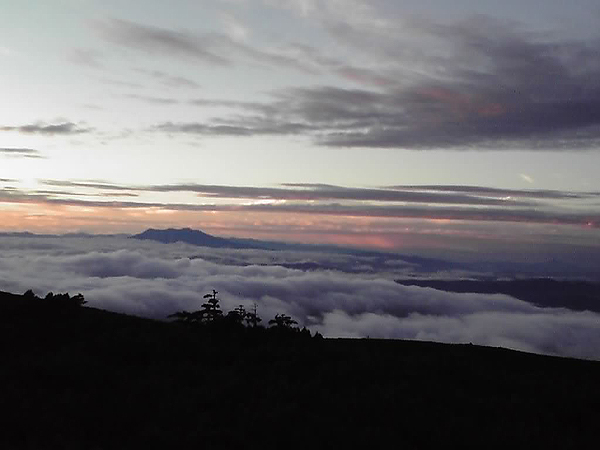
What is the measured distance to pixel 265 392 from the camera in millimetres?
12695

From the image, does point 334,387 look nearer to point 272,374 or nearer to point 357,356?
point 272,374

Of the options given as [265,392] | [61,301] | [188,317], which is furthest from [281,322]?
[265,392]


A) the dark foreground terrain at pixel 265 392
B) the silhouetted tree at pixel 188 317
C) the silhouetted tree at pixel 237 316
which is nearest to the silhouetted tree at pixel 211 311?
the silhouetted tree at pixel 188 317

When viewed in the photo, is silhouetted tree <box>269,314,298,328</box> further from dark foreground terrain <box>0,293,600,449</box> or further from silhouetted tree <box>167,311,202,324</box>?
silhouetted tree <box>167,311,202,324</box>

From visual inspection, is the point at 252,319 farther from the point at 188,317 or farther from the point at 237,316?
the point at 188,317

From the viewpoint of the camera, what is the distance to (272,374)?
14734mm

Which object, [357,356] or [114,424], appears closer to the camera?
[114,424]

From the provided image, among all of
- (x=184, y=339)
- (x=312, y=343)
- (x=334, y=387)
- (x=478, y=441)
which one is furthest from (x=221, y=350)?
(x=478, y=441)

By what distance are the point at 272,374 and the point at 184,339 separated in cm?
556

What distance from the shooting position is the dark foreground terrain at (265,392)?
10.0 metres

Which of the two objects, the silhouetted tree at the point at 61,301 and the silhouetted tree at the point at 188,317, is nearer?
the silhouetted tree at the point at 61,301

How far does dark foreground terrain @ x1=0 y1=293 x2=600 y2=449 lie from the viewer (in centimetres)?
1003

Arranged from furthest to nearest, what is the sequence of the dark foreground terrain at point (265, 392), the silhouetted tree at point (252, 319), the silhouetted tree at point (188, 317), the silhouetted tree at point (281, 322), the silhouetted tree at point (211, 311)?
the silhouetted tree at point (188, 317), the silhouetted tree at point (211, 311), the silhouetted tree at point (281, 322), the silhouetted tree at point (252, 319), the dark foreground terrain at point (265, 392)

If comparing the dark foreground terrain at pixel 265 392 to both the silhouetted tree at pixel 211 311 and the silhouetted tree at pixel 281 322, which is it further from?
the silhouetted tree at pixel 211 311
